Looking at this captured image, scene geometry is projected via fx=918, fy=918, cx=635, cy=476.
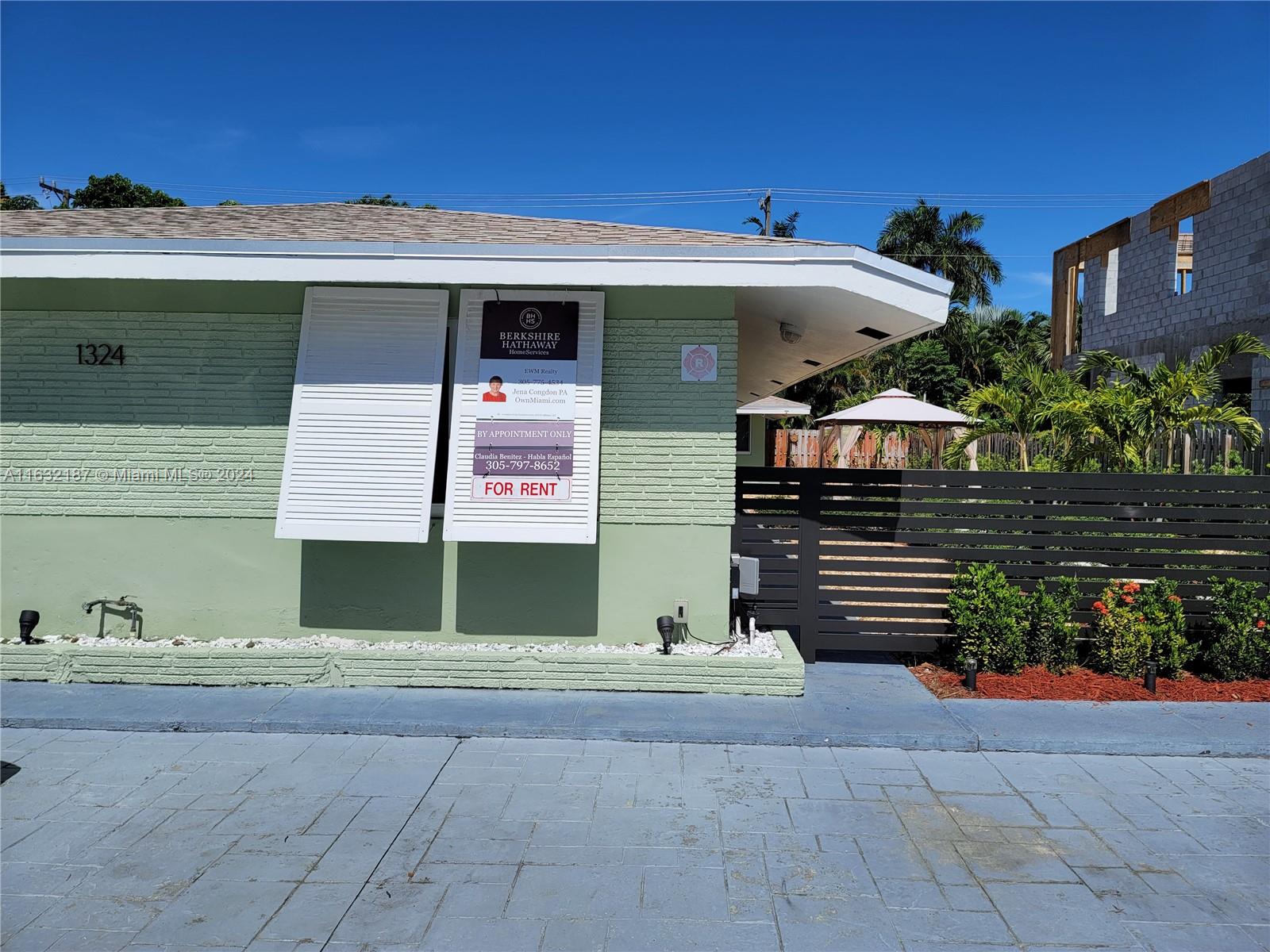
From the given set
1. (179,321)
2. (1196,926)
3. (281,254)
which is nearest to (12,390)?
(179,321)

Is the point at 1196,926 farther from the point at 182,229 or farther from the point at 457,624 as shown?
the point at 182,229

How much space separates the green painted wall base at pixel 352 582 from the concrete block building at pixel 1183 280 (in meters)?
14.6

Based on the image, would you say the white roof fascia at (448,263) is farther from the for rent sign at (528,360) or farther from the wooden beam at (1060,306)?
the wooden beam at (1060,306)

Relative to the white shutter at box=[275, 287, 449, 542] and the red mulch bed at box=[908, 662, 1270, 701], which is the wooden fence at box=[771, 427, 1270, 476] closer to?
the red mulch bed at box=[908, 662, 1270, 701]

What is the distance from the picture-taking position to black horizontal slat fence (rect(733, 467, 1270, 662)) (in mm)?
8156

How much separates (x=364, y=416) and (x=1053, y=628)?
6.09 metres

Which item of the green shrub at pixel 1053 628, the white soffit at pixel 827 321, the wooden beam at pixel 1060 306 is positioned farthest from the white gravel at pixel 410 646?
the wooden beam at pixel 1060 306

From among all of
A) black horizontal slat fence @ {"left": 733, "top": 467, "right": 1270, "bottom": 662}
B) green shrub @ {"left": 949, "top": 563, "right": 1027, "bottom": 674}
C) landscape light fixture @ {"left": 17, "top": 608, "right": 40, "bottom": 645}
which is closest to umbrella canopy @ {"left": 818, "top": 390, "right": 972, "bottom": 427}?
black horizontal slat fence @ {"left": 733, "top": 467, "right": 1270, "bottom": 662}

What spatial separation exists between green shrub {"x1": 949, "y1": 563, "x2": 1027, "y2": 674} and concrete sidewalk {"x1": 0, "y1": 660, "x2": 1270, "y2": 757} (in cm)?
66

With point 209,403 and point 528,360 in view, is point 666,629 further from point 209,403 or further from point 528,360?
point 209,403

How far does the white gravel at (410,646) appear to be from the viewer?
754cm

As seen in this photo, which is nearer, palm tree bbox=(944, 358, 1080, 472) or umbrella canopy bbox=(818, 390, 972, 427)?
palm tree bbox=(944, 358, 1080, 472)

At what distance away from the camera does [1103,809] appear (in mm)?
5297

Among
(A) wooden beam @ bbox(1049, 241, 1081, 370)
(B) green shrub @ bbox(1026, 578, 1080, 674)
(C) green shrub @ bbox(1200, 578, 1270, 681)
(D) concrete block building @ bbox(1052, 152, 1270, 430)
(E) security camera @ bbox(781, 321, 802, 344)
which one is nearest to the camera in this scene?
(C) green shrub @ bbox(1200, 578, 1270, 681)
